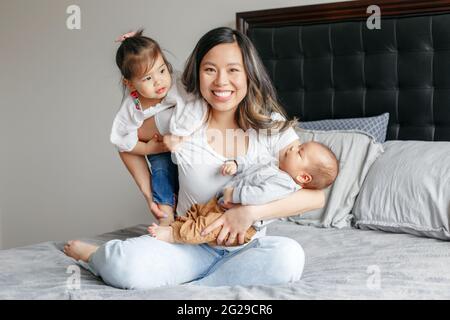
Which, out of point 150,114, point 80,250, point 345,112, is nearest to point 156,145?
point 150,114

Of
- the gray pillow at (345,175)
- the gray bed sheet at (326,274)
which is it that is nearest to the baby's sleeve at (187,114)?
the gray bed sheet at (326,274)

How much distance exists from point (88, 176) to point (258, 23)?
1607mm

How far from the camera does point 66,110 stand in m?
4.17

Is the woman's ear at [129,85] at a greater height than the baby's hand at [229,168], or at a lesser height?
greater

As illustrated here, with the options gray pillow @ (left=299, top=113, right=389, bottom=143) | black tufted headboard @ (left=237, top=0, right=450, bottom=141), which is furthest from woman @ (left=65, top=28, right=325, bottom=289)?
black tufted headboard @ (left=237, top=0, right=450, bottom=141)

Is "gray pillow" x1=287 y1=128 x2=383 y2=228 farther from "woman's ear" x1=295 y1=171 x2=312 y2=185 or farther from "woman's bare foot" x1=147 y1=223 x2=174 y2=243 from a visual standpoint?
"woman's bare foot" x1=147 y1=223 x2=174 y2=243

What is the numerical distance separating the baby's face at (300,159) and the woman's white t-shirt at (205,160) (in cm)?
6

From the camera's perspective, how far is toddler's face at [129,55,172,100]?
74.1 inches

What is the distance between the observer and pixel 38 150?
14.2 feet

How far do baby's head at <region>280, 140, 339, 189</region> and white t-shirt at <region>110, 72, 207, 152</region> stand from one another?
12.4 inches

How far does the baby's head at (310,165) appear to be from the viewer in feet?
6.03

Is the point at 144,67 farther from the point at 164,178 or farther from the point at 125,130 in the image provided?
the point at 164,178

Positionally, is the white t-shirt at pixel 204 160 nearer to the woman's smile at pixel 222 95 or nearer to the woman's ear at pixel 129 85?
the woman's smile at pixel 222 95
